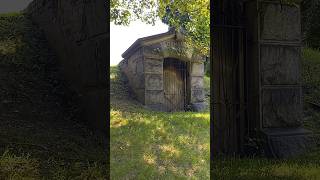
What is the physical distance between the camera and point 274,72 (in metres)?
6.44

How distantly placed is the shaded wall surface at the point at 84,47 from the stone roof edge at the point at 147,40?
3.30 feet

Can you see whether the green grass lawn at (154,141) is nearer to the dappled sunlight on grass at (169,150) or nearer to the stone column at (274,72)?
the dappled sunlight on grass at (169,150)

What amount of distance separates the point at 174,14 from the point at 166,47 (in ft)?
1.15

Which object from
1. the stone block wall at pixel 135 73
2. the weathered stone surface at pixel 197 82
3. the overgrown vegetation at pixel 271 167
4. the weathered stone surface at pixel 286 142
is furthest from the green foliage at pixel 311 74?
the stone block wall at pixel 135 73

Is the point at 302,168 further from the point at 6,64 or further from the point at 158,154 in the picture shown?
the point at 6,64

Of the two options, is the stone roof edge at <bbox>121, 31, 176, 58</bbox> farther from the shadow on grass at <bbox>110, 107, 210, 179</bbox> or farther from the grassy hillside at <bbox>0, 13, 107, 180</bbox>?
the grassy hillside at <bbox>0, 13, 107, 180</bbox>

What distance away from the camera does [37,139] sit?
18.4 ft

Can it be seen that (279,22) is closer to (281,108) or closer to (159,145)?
(281,108)

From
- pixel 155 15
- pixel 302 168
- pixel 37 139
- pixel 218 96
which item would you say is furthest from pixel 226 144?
pixel 155 15

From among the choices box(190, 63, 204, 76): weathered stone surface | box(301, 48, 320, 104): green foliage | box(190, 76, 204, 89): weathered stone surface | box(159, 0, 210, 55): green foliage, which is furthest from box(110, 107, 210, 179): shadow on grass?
box(301, 48, 320, 104): green foliage

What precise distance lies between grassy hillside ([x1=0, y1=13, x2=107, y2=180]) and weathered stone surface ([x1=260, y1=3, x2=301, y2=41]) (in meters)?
3.35

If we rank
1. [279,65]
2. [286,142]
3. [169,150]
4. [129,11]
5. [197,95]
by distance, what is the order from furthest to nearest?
[279,65] < [286,142] < [197,95] < [169,150] < [129,11]

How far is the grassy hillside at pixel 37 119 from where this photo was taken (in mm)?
4742

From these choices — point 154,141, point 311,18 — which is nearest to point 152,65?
point 154,141
